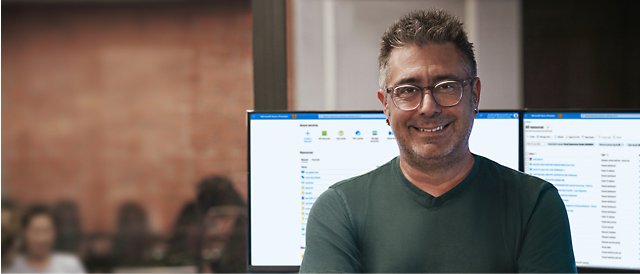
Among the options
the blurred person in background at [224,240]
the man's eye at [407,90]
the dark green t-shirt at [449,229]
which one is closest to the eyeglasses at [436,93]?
the man's eye at [407,90]

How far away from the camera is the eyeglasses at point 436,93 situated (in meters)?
1.09

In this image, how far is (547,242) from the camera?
1.08 meters

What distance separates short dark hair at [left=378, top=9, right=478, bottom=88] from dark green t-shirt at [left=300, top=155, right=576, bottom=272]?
168 millimetres

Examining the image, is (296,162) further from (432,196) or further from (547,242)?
(547,242)

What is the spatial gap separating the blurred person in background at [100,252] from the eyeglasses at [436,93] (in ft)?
14.1

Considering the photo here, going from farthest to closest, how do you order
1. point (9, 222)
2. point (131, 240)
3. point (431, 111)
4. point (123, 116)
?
1. point (123, 116)
2. point (131, 240)
3. point (9, 222)
4. point (431, 111)

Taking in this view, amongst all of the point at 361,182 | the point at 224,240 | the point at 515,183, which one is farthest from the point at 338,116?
the point at 224,240

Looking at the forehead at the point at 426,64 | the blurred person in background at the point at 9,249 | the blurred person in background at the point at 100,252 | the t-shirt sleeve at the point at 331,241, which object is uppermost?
the forehead at the point at 426,64

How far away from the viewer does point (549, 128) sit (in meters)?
1.50

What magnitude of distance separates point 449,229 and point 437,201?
1.8 inches

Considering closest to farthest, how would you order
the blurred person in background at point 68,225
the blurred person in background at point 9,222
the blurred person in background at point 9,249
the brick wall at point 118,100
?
the blurred person in background at point 9,249, the blurred person in background at point 9,222, the blurred person in background at point 68,225, the brick wall at point 118,100

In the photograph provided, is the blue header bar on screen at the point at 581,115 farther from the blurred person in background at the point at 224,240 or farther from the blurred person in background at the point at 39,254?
the blurred person in background at the point at 39,254

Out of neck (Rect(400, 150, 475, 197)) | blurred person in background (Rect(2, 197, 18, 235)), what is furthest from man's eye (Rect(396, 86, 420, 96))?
blurred person in background (Rect(2, 197, 18, 235))

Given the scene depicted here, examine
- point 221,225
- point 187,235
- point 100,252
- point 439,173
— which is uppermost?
point 439,173
